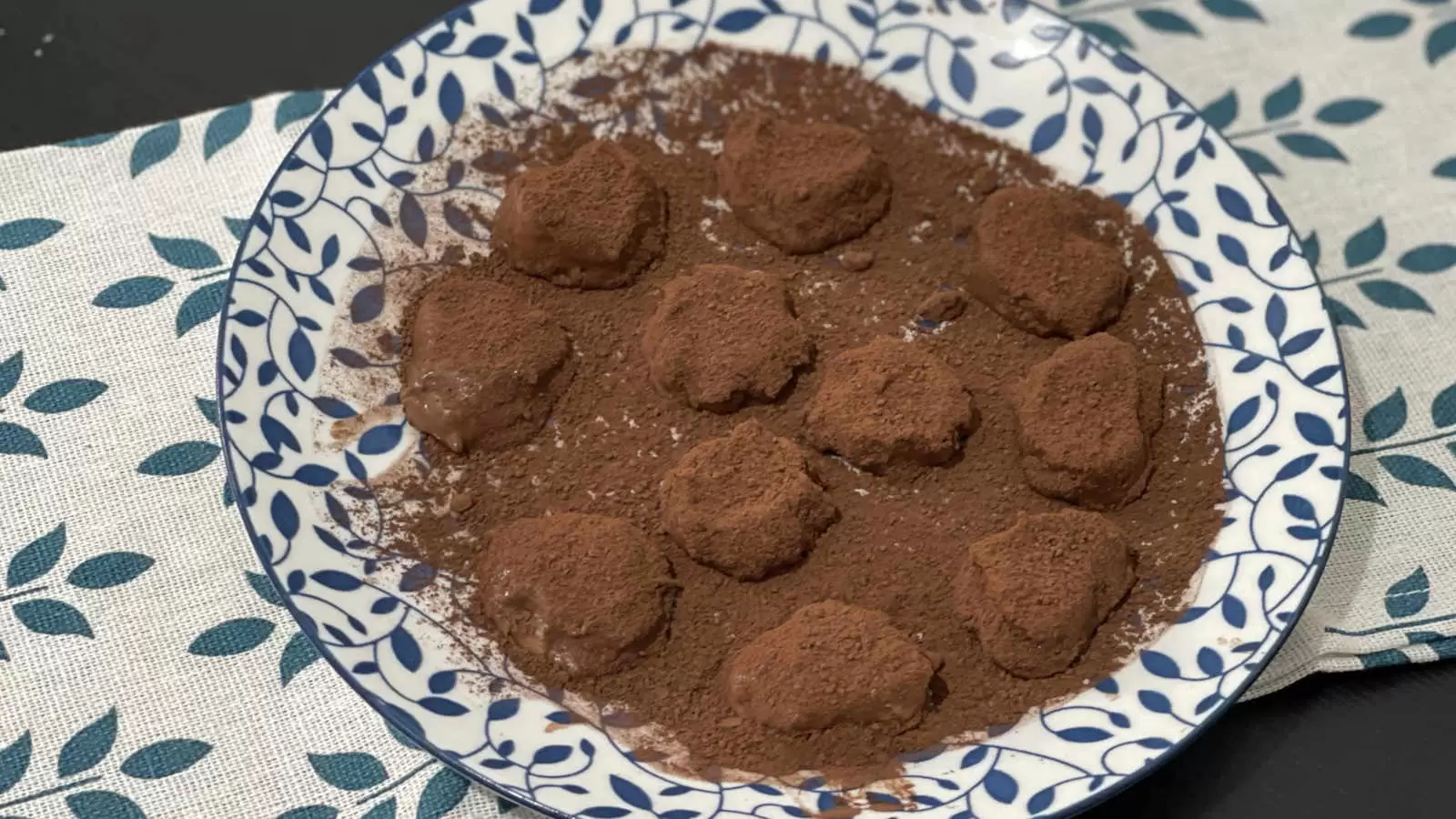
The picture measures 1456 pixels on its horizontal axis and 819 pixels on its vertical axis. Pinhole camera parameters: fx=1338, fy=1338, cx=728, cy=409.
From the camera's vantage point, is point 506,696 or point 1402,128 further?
point 1402,128

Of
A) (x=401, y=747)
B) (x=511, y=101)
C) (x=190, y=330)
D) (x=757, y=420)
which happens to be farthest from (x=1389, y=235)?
(x=190, y=330)

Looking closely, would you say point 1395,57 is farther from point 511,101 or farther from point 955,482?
point 511,101

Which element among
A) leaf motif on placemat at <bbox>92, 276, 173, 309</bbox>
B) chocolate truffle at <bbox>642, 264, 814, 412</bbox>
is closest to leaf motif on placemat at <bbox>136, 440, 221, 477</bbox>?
leaf motif on placemat at <bbox>92, 276, 173, 309</bbox>

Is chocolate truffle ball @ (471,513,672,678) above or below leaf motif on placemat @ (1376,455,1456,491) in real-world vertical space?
below

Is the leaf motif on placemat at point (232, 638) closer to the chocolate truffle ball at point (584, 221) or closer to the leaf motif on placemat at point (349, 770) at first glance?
A: the leaf motif on placemat at point (349, 770)

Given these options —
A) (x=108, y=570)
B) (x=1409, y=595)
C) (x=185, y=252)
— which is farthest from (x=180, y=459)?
(x=1409, y=595)

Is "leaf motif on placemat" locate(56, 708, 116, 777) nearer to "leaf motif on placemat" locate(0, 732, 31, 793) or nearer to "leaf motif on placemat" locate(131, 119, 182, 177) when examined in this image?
"leaf motif on placemat" locate(0, 732, 31, 793)
